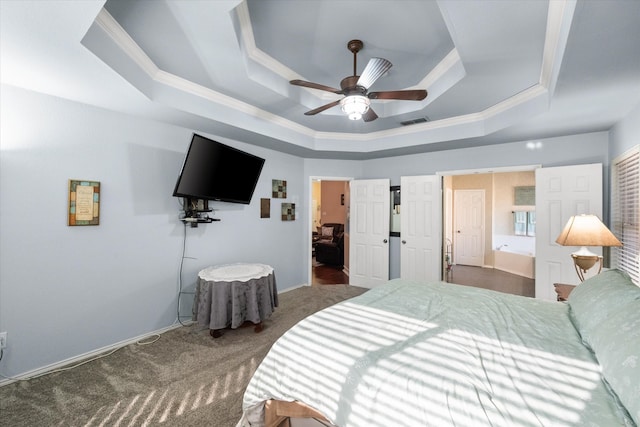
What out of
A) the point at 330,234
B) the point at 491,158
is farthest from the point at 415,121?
the point at 330,234

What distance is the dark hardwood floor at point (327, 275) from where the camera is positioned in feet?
17.5

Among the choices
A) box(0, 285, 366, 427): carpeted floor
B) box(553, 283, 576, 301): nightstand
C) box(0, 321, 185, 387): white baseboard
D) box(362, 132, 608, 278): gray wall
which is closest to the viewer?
box(0, 285, 366, 427): carpeted floor

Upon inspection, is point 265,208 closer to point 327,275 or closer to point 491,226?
point 327,275

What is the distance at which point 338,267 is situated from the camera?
22.1 feet

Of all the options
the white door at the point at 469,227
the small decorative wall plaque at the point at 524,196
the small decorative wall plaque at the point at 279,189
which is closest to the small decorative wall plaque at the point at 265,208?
the small decorative wall plaque at the point at 279,189

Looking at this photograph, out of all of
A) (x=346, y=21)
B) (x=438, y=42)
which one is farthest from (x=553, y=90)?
(x=346, y=21)

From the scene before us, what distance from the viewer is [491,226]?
688cm

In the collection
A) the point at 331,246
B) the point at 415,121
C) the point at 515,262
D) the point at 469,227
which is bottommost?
the point at 515,262

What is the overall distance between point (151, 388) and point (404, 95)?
3.01m

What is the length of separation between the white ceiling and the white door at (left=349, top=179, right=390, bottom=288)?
1.64 meters

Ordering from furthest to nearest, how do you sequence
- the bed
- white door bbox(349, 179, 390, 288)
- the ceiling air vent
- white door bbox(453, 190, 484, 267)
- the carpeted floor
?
white door bbox(453, 190, 484, 267)
white door bbox(349, 179, 390, 288)
the ceiling air vent
the carpeted floor
the bed

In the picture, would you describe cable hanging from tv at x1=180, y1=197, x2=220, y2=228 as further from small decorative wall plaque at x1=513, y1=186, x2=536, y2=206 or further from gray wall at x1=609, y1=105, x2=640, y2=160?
small decorative wall plaque at x1=513, y1=186, x2=536, y2=206

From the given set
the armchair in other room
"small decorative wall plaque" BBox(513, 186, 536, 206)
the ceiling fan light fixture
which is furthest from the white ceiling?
the armchair in other room

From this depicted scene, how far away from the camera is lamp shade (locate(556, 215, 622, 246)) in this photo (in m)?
2.41
